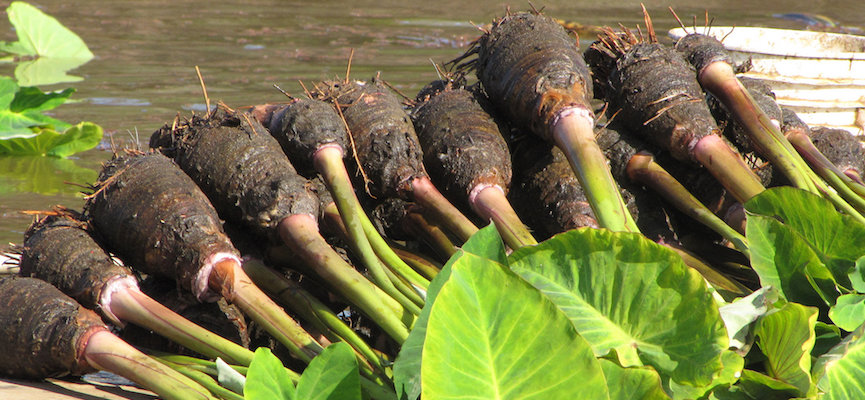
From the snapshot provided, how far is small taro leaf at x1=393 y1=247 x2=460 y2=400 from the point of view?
1.04 metres

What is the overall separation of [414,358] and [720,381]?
0.41 metres

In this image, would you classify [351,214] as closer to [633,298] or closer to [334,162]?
[334,162]

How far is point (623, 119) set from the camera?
1.89 meters

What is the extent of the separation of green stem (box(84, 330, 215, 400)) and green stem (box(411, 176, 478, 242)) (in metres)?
0.56

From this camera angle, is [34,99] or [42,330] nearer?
[42,330]

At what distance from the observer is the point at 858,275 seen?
1.19 meters

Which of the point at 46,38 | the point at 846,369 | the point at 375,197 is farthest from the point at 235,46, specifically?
the point at 846,369

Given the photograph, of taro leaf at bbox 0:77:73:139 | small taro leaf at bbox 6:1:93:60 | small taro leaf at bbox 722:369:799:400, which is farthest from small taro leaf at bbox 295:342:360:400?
small taro leaf at bbox 6:1:93:60

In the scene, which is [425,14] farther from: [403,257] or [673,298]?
[673,298]

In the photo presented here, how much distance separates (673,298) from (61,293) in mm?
1093

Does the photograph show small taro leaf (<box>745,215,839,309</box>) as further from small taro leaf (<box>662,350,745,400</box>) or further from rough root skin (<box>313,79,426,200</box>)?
rough root skin (<box>313,79,426,200</box>)

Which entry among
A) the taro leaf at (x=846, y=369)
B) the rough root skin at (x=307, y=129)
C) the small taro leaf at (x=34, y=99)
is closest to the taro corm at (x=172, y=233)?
the rough root skin at (x=307, y=129)

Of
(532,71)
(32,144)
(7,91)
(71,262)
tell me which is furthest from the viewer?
(32,144)

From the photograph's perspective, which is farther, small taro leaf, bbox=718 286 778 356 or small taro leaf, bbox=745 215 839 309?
small taro leaf, bbox=745 215 839 309
